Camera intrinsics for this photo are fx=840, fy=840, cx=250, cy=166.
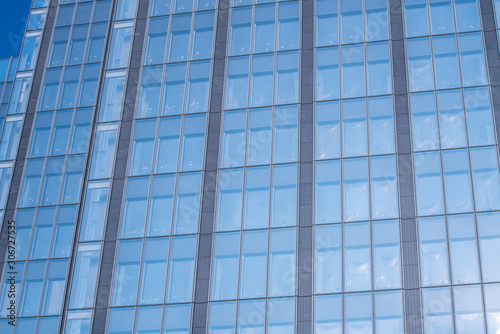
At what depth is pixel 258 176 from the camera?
1984 inches

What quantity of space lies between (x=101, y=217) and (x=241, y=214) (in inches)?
347

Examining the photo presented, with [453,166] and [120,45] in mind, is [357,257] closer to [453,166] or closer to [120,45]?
[453,166]

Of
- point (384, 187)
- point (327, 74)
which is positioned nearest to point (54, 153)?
point (327, 74)

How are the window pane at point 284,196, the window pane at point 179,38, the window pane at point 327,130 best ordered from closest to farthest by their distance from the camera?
1. the window pane at point 284,196
2. the window pane at point 327,130
3. the window pane at point 179,38

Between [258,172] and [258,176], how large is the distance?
270mm

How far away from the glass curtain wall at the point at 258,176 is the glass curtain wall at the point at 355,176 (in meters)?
1.70

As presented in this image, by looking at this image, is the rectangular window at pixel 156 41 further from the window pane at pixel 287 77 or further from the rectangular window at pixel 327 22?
the rectangular window at pixel 327 22

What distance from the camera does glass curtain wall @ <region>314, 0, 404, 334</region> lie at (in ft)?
148

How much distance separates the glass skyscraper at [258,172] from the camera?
4591cm

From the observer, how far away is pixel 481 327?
4294 centimetres

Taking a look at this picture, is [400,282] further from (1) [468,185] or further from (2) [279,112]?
(2) [279,112]

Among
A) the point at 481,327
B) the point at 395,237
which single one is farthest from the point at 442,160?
the point at 481,327

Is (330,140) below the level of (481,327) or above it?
Answer: above

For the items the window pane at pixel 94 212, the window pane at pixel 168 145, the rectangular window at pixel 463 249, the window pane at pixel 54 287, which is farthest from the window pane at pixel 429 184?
the window pane at pixel 54 287
